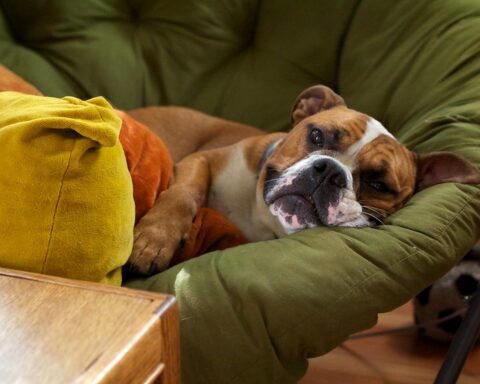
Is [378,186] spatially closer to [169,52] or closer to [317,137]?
[317,137]

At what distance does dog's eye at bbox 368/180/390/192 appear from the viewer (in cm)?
141

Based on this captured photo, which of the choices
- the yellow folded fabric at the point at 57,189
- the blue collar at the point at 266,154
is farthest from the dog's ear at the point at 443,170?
the yellow folded fabric at the point at 57,189

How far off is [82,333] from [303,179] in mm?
749

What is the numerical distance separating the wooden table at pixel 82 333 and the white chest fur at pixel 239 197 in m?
0.87

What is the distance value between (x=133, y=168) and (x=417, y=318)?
112cm

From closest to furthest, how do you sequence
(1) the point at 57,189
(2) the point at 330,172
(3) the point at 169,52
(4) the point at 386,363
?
(1) the point at 57,189, (2) the point at 330,172, (4) the point at 386,363, (3) the point at 169,52

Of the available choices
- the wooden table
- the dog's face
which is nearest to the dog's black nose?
the dog's face

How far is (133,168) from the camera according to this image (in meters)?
1.30

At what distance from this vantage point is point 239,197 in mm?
1638

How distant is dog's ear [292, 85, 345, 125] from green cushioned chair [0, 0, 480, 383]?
7.9 inches

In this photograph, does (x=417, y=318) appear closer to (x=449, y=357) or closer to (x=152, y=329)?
(x=449, y=357)

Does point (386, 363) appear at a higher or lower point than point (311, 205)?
lower

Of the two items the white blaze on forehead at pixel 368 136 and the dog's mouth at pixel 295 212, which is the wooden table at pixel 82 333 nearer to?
the dog's mouth at pixel 295 212

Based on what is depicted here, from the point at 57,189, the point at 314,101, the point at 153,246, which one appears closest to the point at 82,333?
the point at 57,189
